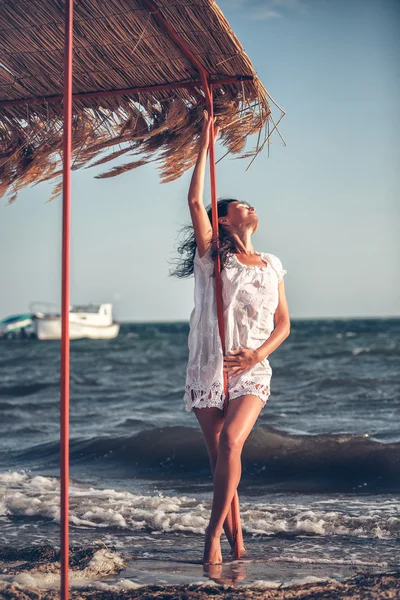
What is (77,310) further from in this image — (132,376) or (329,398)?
(329,398)

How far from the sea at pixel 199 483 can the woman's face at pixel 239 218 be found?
5.52 feet

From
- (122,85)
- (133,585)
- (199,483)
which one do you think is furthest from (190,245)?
(199,483)

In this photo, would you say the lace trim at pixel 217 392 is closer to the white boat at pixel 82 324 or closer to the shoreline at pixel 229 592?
the shoreline at pixel 229 592

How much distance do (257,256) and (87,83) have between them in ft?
4.13

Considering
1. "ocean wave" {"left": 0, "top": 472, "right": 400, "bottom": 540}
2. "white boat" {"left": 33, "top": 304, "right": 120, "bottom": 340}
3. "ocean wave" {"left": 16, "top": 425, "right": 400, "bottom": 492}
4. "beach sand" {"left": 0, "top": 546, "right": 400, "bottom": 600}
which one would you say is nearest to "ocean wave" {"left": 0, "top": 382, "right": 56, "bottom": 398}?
"ocean wave" {"left": 16, "top": 425, "right": 400, "bottom": 492}

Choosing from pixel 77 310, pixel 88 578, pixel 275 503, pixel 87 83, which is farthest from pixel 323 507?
pixel 77 310

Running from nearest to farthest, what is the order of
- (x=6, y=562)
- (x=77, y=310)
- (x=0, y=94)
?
(x=6, y=562) → (x=0, y=94) → (x=77, y=310)

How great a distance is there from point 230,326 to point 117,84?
55.0 inches

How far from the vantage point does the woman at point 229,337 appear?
129 inches

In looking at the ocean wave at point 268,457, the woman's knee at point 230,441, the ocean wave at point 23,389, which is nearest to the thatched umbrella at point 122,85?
the woman's knee at point 230,441

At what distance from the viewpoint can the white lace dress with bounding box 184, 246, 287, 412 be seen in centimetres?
335

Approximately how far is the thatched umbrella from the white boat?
4986 cm

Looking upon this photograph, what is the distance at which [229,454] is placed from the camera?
3.22 meters

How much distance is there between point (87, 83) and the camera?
12.3 ft
